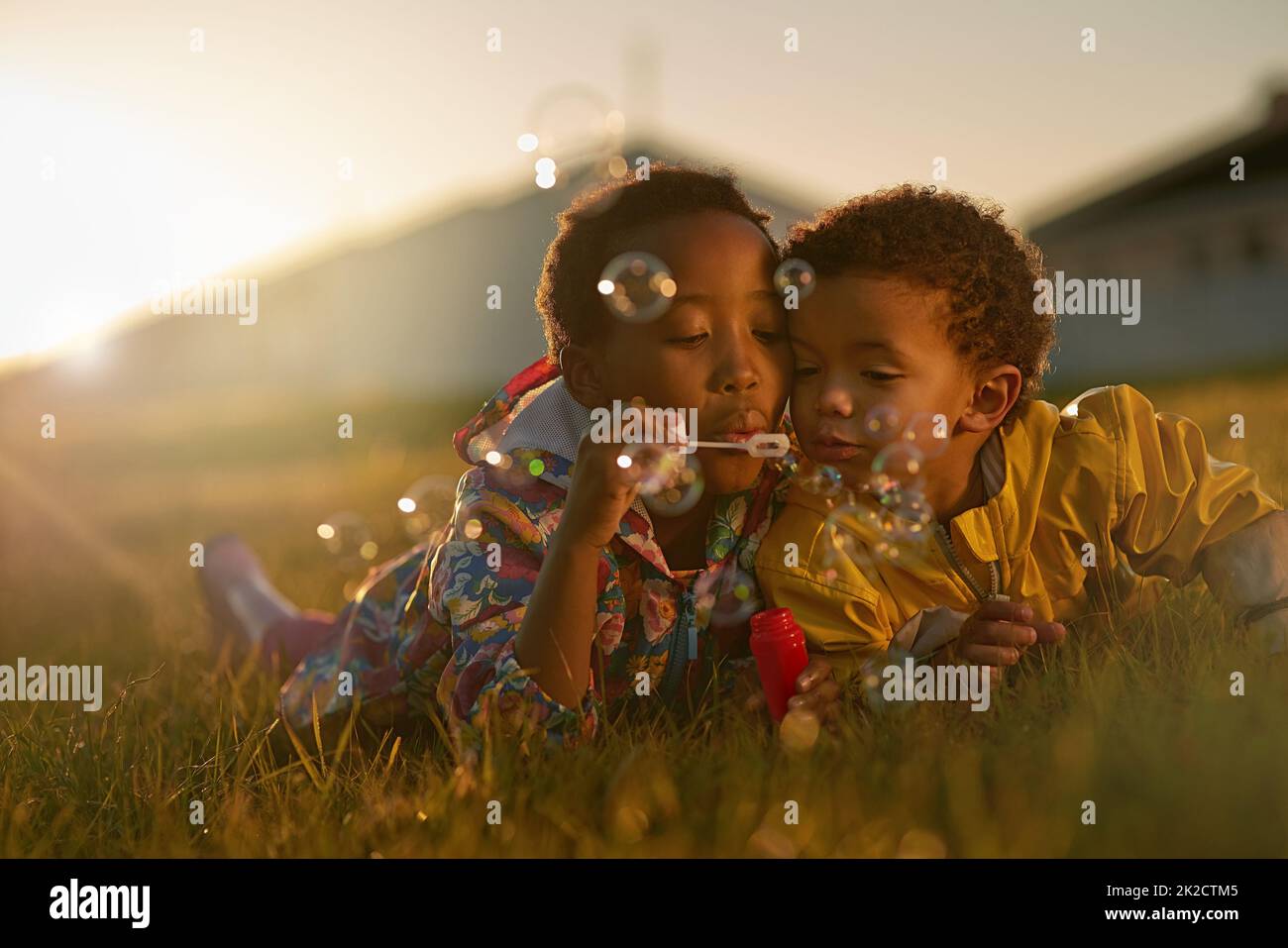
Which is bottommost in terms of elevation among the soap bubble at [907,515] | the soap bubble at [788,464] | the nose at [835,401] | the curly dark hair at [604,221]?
the soap bubble at [907,515]

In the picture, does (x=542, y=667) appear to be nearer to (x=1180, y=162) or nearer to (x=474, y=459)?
(x=474, y=459)

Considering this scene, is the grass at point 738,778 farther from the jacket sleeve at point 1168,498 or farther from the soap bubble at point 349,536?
the soap bubble at point 349,536

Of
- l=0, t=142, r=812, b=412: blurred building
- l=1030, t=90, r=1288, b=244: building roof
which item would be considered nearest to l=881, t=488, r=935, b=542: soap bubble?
l=0, t=142, r=812, b=412: blurred building

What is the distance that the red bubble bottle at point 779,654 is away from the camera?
99.6 inches

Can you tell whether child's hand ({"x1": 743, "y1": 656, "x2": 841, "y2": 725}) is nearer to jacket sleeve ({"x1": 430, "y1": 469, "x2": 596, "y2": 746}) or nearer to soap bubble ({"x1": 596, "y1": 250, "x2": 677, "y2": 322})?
jacket sleeve ({"x1": 430, "y1": 469, "x2": 596, "y2": 746})

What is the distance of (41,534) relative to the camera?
802 cm

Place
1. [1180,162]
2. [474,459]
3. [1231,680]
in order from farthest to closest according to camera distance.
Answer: [1180,162]
[474,459]
[1231,680]

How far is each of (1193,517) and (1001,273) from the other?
0.73 m

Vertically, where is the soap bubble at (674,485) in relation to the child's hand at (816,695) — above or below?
above

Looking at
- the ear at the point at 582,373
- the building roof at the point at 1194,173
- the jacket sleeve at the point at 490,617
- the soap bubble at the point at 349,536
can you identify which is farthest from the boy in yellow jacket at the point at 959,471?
the building roof at the point at 1194,173

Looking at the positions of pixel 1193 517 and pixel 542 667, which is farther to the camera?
pixel 1193 517

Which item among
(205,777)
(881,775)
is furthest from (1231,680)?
(205,777)

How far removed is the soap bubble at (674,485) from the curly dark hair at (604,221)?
0.40 metres

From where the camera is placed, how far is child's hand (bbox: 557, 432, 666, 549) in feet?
8.00
